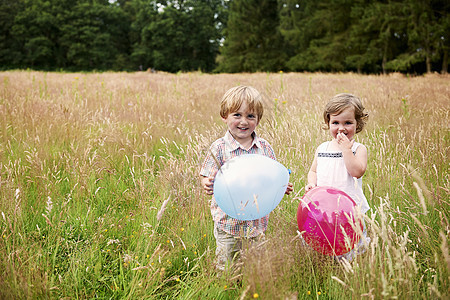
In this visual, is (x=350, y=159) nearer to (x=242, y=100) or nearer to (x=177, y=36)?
(x=242, y=100)

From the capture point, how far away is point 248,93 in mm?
1960

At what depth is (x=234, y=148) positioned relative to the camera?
1990mm

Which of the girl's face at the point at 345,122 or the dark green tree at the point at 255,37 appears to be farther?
the dark green tree at the point at 255,37

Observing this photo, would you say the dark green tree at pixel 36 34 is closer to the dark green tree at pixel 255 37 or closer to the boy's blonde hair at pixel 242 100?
the dark green tree at pixel 255 37

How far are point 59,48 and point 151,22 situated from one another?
45.4 ft

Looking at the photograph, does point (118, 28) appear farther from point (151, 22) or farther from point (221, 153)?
point (221, 153)

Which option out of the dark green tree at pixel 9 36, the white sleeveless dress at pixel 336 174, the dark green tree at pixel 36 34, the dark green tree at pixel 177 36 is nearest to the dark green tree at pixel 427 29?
the white sleeveless dress at pixel 336 174

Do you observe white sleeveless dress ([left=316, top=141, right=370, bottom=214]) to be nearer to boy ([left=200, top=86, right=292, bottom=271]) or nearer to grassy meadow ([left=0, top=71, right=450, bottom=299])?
grassy meadow ([left=0, top=71, right=450, bottom=299])

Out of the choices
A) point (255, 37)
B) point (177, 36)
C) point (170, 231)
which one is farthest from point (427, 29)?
point (177, 36)

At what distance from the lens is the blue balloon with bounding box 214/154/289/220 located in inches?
63.9

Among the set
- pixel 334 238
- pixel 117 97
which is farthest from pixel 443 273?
pixel 117 97

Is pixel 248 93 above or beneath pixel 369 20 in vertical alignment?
beneath

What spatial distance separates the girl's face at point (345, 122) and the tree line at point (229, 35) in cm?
2467

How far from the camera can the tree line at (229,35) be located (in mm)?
24578
